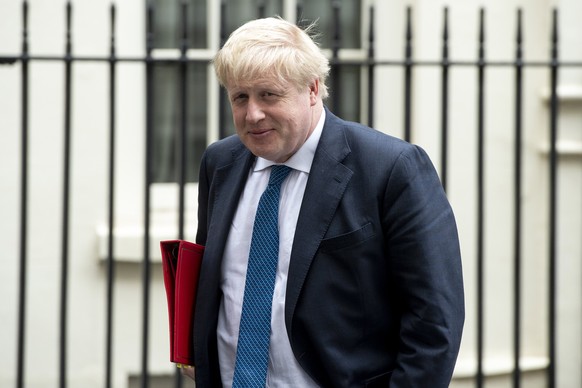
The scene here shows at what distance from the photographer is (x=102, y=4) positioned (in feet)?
19.8

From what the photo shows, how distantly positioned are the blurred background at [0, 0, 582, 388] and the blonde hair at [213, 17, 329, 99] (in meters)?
3.41

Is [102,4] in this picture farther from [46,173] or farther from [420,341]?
[420,341]

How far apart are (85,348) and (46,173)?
0.93 m

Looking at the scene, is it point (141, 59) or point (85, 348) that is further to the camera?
point (85, 348)

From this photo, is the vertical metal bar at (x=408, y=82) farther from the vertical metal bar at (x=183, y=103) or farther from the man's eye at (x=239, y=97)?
the man's eye at (x=239, y=97)

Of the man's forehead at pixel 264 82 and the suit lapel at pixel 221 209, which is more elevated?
the man's forehead at pixel 264 82

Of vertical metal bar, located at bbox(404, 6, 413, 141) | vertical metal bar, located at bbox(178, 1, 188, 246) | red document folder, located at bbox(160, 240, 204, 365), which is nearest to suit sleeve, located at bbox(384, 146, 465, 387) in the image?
red document folder, located at bbox(160, 240, 204, 365)

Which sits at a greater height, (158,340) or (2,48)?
(2,48)

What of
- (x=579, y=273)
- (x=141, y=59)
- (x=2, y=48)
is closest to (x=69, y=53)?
(x=141, y=59)

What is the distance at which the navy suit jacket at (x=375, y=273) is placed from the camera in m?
2.46

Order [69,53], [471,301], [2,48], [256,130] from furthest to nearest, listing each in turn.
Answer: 1. [471,301]
2. [2,48]
3. [69,53]
4. [256,130]

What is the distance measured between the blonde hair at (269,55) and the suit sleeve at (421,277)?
29cm

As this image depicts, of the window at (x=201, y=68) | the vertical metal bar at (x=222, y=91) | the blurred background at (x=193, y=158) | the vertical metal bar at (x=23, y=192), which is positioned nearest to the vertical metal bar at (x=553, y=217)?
the blurred background at (x=193, y=158)

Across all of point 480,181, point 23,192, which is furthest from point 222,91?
point 480,181
